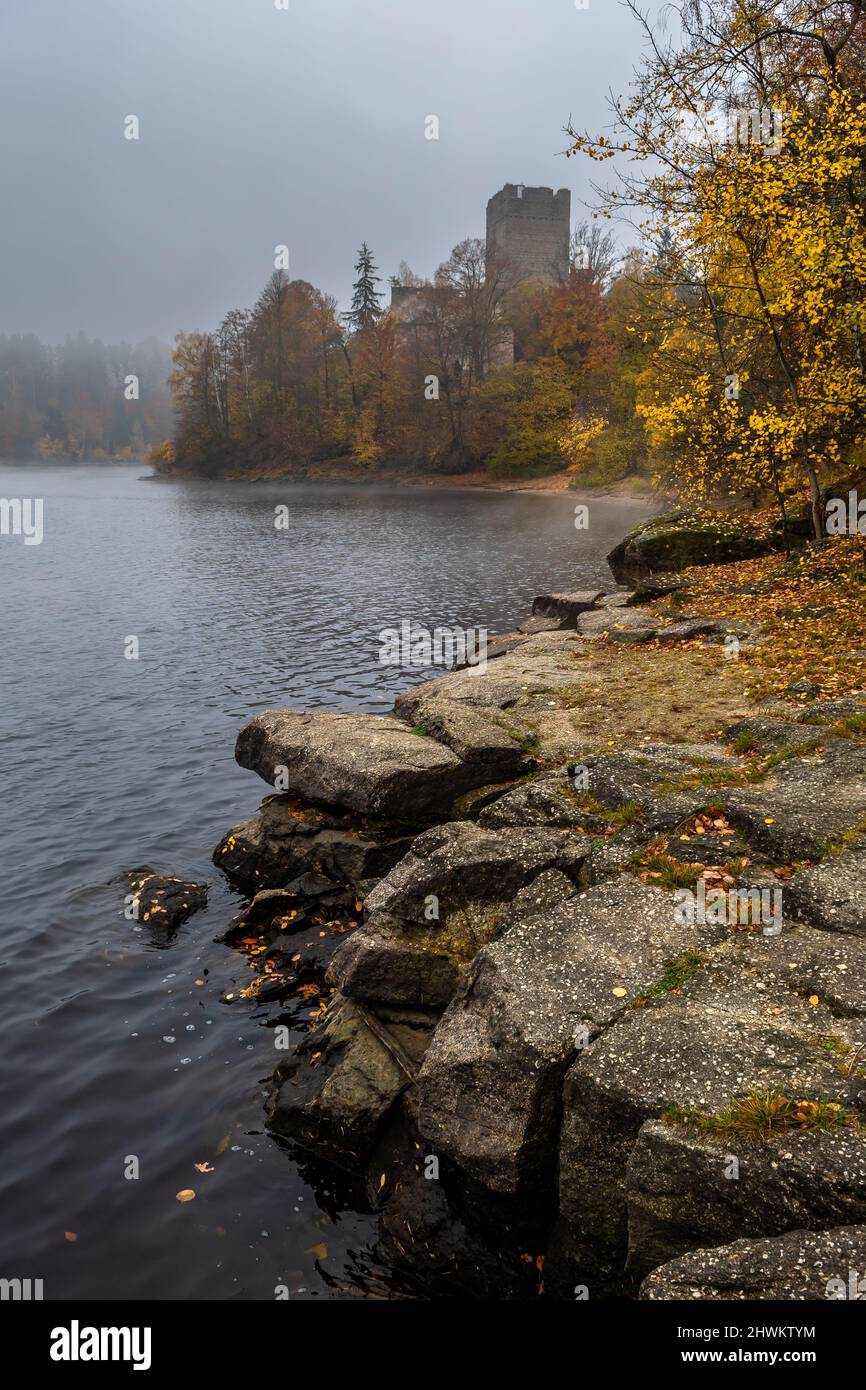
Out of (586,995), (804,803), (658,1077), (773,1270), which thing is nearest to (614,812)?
(804,803)

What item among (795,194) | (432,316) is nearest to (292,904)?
(795,194)

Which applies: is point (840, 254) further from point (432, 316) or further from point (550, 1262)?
point (432, 316)

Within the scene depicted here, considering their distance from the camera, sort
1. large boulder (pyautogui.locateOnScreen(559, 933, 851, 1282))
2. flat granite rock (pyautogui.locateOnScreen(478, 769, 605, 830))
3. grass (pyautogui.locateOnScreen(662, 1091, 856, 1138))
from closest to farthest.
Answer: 1. grass (pyautogui.locateOnScreen(662, 1091, 856, 1138))
2. large boulder (pyautogui.locateOnScreen(559, 933, 851, 1282))
3. flat granite rock (pyautogui.locateOnScreen(478, 769, 605, 830))

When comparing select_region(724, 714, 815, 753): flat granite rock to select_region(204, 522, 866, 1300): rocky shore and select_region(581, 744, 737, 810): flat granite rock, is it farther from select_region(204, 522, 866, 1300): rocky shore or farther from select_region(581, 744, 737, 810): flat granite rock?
select_region(581, 744, 737, 810): flat granite rock

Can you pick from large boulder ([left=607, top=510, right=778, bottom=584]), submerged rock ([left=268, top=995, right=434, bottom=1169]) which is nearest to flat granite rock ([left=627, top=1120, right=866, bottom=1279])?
submerged rock ([left=268, top=995, right=434, bottom=1169])

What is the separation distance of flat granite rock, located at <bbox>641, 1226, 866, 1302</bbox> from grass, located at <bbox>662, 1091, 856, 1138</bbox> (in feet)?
2.05

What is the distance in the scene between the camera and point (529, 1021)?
7.36 metres

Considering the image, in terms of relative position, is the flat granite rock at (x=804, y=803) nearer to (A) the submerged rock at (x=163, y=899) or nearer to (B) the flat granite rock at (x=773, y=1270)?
(B) the flat granite rock at (x=773, y=1270)

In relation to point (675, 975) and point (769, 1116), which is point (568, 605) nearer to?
point (675, 975)

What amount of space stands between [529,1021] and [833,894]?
2891mm

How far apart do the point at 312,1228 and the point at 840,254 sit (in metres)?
19.2

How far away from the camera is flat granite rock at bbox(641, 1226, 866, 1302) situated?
4.99 m
